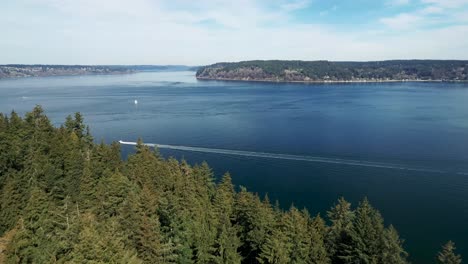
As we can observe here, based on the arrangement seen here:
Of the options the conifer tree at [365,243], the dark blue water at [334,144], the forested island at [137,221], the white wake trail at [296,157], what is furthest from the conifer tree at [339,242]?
the white wake trail at [296,157]

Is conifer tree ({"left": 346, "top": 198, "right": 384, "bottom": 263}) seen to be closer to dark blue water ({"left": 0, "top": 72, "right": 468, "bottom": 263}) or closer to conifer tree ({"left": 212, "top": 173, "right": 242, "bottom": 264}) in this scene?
conifer tree ({"left": 212, "top": 173, "right": 242, "bottom": 264})

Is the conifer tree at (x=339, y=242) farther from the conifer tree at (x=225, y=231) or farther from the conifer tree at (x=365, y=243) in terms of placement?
the conifer tree at (x=225, y=231)

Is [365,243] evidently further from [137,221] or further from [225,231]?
[137,221]

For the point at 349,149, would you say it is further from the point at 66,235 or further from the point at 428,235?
the point at 66,235

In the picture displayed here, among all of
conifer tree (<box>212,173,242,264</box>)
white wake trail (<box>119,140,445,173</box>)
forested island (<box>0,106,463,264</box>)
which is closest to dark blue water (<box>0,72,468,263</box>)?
white wake trail (<box>119,140,445,173</box>)

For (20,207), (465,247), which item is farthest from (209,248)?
(465,247)

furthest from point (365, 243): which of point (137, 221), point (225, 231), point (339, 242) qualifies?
point (137, 221)
